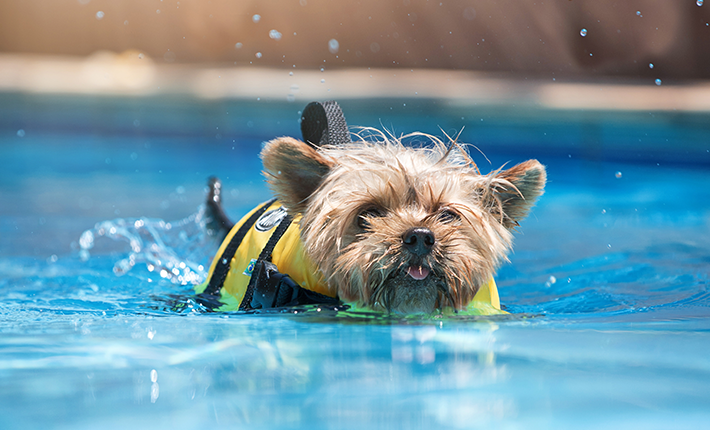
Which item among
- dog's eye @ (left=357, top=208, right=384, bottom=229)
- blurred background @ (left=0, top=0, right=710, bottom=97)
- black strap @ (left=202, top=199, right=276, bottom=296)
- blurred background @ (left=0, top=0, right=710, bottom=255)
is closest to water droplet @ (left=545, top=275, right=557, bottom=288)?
black strap @ (left=202, top=199, right=276, bottom=296)

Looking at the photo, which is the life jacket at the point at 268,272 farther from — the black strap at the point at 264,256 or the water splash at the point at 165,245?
the water splash at the point at 165,245

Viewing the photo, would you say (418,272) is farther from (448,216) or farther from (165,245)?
(165,245)

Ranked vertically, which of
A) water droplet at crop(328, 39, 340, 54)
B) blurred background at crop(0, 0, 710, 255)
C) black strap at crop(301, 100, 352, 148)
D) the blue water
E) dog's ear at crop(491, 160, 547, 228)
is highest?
water droplet at crop(328, 39, 340, 54)

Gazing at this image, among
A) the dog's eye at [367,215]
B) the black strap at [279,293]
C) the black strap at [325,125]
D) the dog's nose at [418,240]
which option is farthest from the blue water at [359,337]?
the black strap at [325,125]

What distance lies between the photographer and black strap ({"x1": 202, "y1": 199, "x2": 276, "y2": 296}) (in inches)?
165

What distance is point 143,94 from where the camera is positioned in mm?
15906

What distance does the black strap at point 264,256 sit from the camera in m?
3.50

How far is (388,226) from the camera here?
3080mm

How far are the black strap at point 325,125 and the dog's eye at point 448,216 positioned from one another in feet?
2.91

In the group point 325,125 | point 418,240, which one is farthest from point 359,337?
point 325,125

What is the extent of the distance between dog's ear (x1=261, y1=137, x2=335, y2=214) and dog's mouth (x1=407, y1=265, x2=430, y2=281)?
0.73 meters

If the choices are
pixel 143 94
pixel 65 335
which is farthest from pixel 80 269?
pixel 143 94

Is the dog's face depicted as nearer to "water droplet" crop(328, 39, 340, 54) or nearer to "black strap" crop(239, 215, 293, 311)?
"black strap" crop(239, 215, 293, 311)

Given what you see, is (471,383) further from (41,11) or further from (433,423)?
(41,11)
